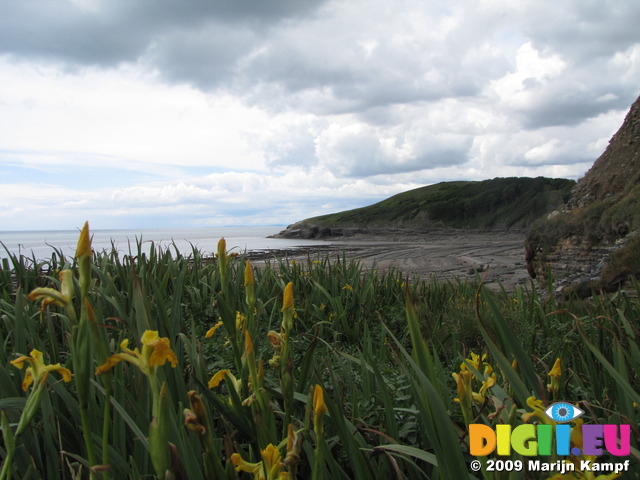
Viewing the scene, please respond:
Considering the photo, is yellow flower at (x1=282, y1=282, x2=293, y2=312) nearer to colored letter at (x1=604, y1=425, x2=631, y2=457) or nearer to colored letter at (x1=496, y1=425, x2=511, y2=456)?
colored letter at (x1=496, y1=425, x2=511, y2=456)

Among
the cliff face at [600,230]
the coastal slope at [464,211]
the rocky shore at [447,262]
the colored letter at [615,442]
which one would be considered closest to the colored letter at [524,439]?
the colored letter at [615,442]

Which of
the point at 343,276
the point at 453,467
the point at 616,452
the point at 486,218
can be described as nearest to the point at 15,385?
the point at 453,467

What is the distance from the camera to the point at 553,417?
2.92ft

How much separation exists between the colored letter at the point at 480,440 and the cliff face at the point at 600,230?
19.8ft

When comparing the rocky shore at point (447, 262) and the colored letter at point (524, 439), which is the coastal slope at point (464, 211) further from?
the colored letter at point (524, 439)

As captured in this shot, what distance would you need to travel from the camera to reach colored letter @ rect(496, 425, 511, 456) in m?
0.89

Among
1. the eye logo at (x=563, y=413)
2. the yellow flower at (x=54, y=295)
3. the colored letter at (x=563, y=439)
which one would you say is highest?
the yellow flower at (x=54, y=295)

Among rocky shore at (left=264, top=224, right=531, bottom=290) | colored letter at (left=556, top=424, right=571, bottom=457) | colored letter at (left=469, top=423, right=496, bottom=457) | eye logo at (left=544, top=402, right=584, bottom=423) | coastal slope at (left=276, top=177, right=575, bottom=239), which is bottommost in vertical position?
rocky shore at (left=264, top=224, right=531, bottom=290)

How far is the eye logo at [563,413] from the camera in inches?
34.4

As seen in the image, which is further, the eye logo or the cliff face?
the cliff face

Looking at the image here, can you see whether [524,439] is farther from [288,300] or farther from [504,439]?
[288,300]

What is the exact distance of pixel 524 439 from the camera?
2.97ft

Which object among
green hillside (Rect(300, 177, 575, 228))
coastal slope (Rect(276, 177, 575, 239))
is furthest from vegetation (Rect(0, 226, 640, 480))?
green hillside (Rect(300, 177, 575, 228))

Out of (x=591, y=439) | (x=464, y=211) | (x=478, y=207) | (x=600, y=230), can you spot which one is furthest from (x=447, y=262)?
(x=478, y=207)
